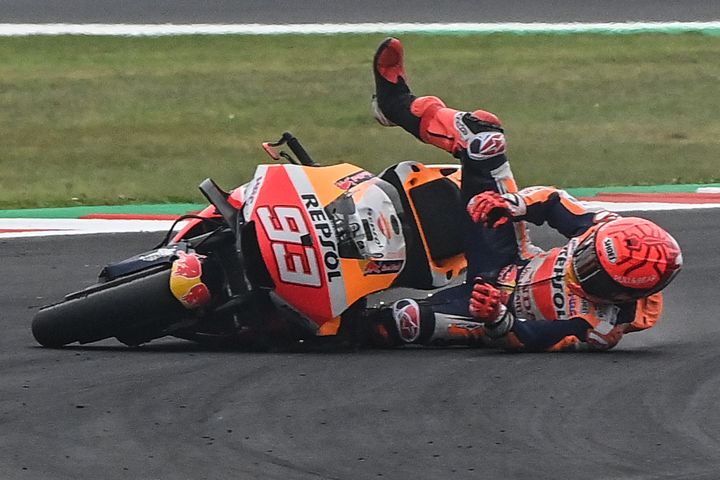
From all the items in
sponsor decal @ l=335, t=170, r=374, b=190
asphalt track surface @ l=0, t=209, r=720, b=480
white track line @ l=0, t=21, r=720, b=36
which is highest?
white track line @ l=0, t=21, r=720, b=36

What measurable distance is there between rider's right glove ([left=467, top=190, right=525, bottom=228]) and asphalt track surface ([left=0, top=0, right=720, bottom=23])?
400 inches

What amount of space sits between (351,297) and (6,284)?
235 cm

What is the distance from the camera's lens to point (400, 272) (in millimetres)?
6035

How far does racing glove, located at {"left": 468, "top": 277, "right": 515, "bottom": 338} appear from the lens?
5758mm

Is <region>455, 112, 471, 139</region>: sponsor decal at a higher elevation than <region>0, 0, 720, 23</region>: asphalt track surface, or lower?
lower

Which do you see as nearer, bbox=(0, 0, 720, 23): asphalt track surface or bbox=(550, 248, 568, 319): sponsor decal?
bbox=(550, 248, 568, 319): sponsor decal

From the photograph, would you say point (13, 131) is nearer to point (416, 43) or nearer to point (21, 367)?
point (416, 43)

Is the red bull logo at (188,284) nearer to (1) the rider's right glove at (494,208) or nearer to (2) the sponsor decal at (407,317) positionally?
(2) the sponsor decal at (407,317)

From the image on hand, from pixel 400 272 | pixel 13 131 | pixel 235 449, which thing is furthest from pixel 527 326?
pixel 13 131

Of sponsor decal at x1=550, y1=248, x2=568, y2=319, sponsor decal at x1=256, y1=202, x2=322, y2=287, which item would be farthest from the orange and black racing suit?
sponsor decal at x1=256, y1=202, x2=322, y2=287

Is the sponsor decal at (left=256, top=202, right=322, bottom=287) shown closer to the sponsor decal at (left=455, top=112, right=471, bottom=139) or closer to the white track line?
the sponsor decal at (left=455, top=112, right=471, bottom=139)

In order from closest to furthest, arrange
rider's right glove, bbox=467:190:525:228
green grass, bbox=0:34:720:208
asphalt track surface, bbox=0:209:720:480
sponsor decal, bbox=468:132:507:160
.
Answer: asphalt track surface, bbox=0:209:720:480, rider's right glove, bbox=467:190:525:228, sponsor decal, bbox=468:132:507:160, green grass, bbox=0:34:720:208

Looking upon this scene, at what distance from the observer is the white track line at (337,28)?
50.5 feet

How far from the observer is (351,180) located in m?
6.10
